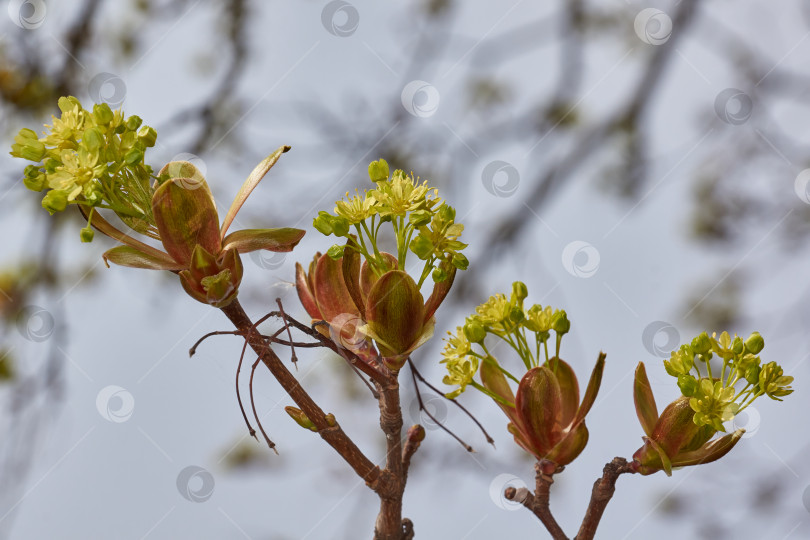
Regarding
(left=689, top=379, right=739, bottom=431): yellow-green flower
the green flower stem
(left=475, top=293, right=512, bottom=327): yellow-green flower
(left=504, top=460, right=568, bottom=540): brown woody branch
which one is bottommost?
(left=689, top=379, right=739, bottom=431): yellow-green flower

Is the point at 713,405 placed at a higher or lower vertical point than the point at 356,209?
lower

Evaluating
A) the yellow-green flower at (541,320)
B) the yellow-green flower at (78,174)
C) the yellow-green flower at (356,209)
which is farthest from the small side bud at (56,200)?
the yellow-green flower at (541,320)

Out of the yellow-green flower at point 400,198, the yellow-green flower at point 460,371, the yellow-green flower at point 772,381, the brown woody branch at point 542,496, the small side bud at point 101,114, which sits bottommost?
the yellow-green flower at point 772,381

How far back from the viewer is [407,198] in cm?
33

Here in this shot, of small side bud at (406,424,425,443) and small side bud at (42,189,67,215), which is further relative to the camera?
small side bud at (406,424,425,443)

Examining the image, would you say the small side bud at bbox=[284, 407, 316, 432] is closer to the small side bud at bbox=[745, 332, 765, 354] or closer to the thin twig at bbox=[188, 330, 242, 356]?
the thin twig at bbox=[188, 330, 242, 356]

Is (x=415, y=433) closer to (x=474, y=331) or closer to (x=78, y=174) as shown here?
(x=474, y=331)

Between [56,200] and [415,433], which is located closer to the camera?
[56,200]

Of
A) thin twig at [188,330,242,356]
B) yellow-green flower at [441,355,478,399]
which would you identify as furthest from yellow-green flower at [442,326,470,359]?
thin twig at [188,330,242,356]

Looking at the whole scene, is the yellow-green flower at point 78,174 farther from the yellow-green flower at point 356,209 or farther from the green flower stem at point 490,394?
the green flower stem at point 490,394

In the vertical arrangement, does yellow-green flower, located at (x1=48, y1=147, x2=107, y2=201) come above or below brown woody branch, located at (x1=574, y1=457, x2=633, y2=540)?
above

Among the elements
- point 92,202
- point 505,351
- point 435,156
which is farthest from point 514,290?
point 435,156

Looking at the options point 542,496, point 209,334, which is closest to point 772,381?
point 542,496

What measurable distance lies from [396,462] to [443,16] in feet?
2.54
